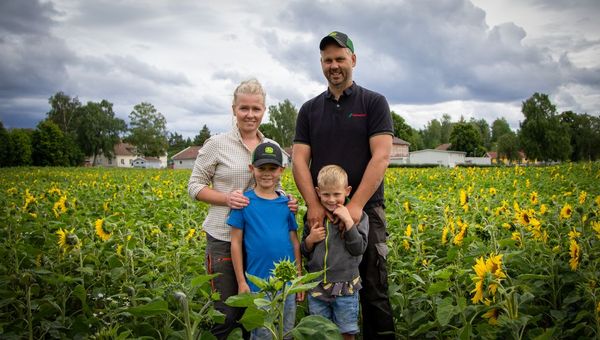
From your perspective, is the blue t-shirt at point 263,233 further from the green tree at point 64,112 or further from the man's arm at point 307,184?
the green tree at point 64,112

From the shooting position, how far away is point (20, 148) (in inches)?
1799

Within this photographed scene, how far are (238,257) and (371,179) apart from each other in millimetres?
889

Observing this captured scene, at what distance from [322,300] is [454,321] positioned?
995 millimetres

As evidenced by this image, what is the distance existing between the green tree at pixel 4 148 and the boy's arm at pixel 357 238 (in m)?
44.3

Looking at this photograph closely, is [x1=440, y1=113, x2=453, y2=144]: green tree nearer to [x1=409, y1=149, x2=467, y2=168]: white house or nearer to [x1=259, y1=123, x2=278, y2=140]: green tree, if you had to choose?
[x1=409, y1=149, x2=467, y2=168]: white house

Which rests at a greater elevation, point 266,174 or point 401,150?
point 401,150

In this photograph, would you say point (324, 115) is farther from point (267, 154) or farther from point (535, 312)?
point (535, 312)

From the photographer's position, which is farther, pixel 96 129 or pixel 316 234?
pixel 96 129

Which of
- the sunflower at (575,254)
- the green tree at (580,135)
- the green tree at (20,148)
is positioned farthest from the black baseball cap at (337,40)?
the green tree at (580,135)

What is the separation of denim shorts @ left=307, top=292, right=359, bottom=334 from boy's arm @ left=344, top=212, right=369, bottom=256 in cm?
27

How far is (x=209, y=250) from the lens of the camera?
2.71m

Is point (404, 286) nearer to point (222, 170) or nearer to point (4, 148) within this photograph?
point (222, 170)

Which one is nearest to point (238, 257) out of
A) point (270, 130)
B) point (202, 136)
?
point (270, 130)

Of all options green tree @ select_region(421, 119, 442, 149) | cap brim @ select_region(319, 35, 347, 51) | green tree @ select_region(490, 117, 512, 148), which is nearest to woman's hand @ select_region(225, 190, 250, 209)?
cap brim @ select_region(319, 35, 347, 51)
